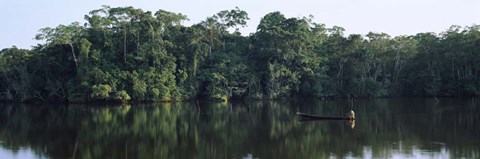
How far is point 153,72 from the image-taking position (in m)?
58.0

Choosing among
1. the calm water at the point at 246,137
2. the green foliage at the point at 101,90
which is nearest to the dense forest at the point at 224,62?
the green foliage at the point at 101,90

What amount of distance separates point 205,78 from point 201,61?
2504 mm

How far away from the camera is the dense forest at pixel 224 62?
57.3 metres

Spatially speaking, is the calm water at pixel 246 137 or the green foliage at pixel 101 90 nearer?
the calm water at pixel 246 137

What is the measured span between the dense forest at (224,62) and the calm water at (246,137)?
21.5m

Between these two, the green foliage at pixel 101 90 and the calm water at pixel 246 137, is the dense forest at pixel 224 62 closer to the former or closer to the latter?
the green foliage at pixel 101 90

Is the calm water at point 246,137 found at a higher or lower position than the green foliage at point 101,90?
lower

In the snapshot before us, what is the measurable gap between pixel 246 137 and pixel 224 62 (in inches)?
1466

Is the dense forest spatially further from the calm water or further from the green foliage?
the calm water

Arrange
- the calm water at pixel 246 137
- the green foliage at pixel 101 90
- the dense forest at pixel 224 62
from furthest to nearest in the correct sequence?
the dense forest at pixel 224 62
the green foliage at pixel 101 90
the calm water at pixel 246 137

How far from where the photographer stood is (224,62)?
6159cm

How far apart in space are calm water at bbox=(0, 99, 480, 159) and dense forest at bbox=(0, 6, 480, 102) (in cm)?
2147

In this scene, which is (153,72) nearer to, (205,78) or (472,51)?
(205,78)

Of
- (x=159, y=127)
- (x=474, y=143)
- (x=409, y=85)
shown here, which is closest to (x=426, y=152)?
(x=474, y=143)
